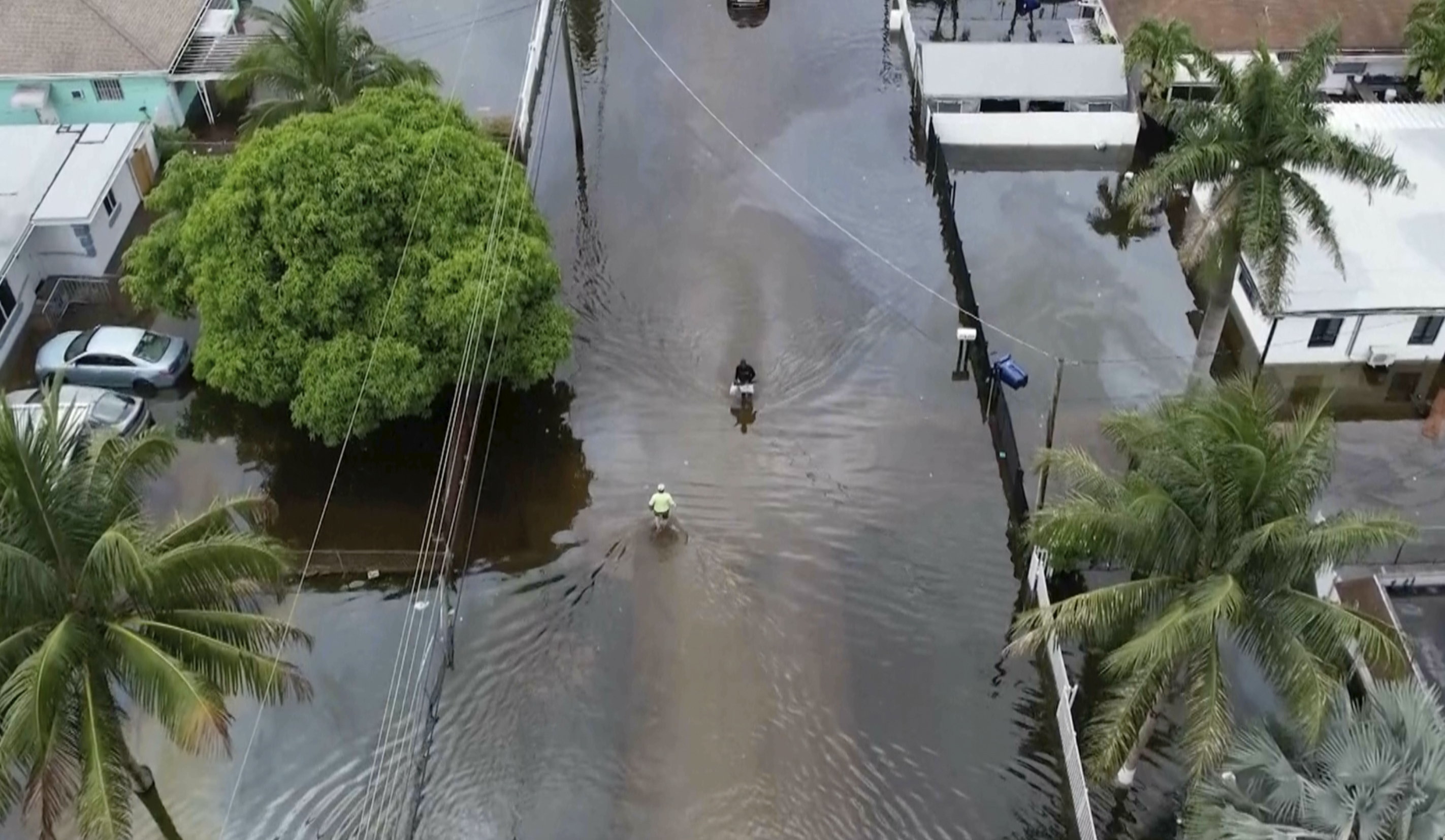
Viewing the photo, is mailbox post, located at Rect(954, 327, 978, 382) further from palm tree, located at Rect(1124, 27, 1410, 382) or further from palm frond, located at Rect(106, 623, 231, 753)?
palm frond, located at Rect(106, 623, 231, 753)

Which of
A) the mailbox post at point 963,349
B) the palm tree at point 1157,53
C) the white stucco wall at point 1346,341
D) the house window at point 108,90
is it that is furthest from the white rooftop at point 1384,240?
the house window at point 108,90

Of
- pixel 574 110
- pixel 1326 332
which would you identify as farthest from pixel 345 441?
pixel 1326 332

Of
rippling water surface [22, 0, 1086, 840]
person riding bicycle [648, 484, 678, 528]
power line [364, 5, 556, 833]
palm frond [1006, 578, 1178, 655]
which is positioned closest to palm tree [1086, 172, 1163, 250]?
rippling water surface [22, 0, 1086, 840]

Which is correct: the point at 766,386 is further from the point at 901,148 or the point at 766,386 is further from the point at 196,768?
the point at 196,768

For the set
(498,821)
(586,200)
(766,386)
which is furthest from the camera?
(586,200)

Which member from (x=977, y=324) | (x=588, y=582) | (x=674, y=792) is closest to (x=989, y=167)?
(x=977, y=324)
